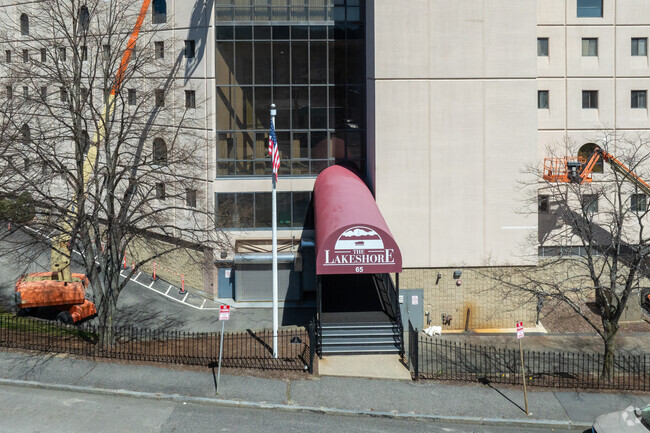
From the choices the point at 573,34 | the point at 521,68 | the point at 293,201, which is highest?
the point at 573,34

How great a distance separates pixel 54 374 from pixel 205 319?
10.9 m

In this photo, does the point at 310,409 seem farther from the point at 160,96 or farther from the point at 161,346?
A: the point at 160,96

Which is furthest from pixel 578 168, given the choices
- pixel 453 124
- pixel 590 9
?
pixel 590 9

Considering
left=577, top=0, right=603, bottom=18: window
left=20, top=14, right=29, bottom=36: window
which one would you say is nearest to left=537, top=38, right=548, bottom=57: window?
left=577, top=0, right=603, bottom=18: window

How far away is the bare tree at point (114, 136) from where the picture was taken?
22.9m

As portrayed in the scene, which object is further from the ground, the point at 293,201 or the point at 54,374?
the point at 293,201

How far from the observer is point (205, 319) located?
29.8 meters

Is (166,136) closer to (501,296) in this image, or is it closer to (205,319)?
(205,319)

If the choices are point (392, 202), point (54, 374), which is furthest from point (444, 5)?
point (54, 374)

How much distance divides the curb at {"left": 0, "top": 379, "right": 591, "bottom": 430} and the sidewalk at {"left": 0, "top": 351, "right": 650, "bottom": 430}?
1.0 inches

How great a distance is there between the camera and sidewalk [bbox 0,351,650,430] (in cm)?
1777

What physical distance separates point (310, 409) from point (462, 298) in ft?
40.4

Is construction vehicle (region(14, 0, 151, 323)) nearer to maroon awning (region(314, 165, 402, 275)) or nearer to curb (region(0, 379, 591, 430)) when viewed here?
curb (region(0, 379, 591, 430))

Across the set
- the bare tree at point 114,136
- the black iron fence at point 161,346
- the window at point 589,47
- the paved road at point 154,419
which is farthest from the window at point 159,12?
the paved road at point 154,419
